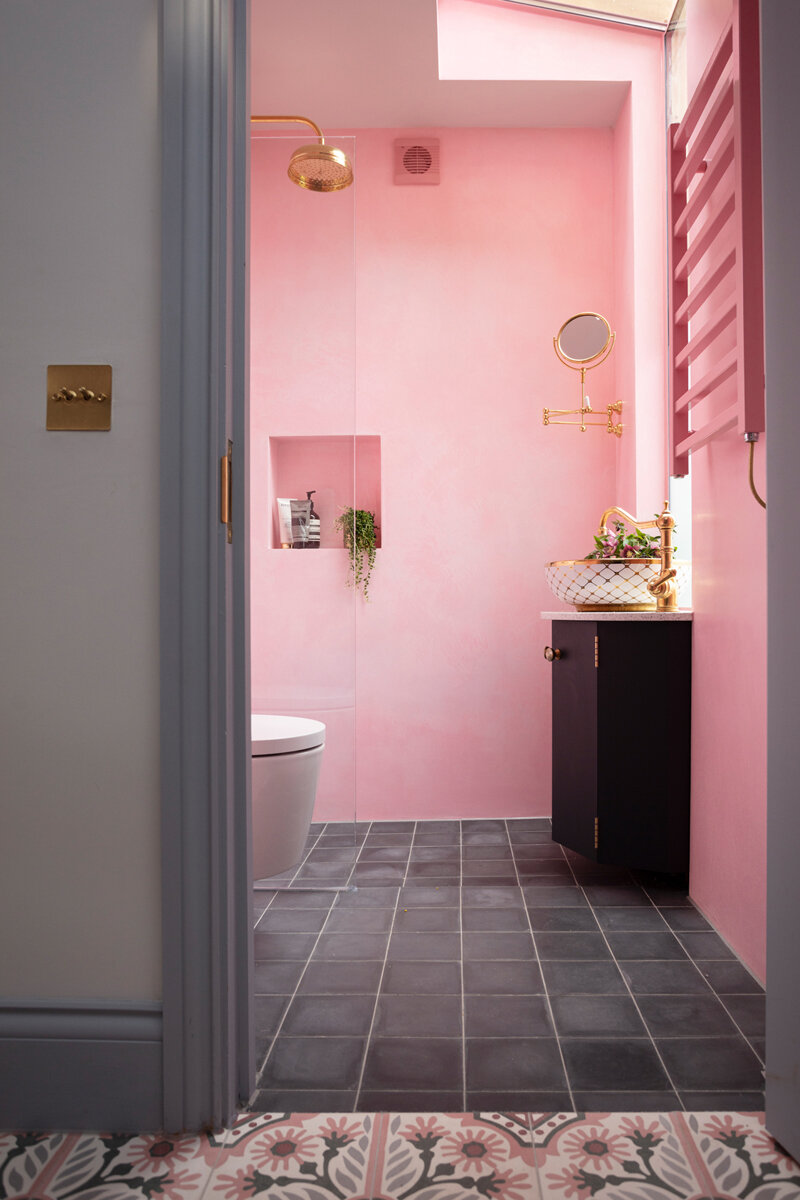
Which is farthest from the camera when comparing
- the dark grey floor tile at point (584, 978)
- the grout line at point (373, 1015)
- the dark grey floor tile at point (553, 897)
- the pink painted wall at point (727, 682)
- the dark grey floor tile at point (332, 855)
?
the dark grey floor tile at point (332, 855)

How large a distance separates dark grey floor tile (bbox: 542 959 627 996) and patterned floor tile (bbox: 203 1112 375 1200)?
62 centimetres

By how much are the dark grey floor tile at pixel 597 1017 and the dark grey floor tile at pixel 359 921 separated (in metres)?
0.57

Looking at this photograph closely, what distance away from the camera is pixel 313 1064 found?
56.5 inches

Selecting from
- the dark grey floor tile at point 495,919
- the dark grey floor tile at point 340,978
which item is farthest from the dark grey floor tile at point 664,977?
the dark grey floor tile at point 340,978

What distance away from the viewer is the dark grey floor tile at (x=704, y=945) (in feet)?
6.27

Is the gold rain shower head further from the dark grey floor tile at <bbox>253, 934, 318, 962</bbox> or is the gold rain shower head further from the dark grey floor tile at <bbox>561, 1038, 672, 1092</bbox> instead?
the dark grey floor tile at <bbox>561, 1038, 672, 1092</bbox>

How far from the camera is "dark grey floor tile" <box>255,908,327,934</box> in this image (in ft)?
6.94

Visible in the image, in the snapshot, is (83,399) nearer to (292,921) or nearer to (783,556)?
(783,556)

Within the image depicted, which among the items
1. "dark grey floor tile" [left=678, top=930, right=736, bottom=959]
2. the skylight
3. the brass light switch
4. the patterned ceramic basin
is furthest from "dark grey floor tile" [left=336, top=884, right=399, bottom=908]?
the skylight

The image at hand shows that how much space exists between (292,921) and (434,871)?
0.56m

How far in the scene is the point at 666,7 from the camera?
2896 mm

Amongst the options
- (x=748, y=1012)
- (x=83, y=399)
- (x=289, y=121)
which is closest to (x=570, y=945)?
(x=748, y=1012)

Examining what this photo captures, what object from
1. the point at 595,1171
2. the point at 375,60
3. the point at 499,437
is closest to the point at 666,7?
the point at 375,60

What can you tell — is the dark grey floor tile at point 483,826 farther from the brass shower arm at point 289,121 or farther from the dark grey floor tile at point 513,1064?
the brass shower arm at point 289,121
